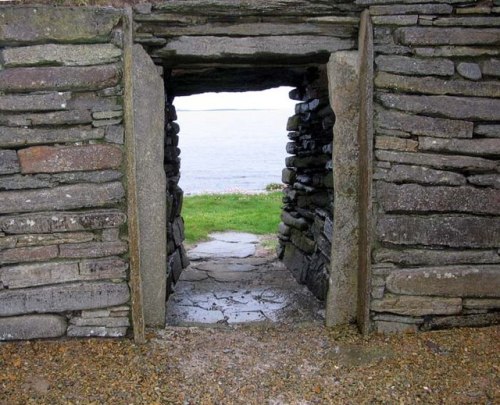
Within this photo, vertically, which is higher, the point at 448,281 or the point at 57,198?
the point at 57,198

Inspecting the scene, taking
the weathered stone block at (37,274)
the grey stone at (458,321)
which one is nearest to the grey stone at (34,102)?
the weathered stone block at (37,274)

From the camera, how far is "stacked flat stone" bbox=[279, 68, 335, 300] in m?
5.35

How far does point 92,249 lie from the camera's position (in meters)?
3.99

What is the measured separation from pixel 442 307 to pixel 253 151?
34.5 meters

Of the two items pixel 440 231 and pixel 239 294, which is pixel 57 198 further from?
pixel 440 231

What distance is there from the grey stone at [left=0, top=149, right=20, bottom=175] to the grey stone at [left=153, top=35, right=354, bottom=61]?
4.26ft

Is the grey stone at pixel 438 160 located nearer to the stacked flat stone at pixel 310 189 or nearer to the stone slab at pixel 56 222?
the stacked flat stone at pixel 310 189

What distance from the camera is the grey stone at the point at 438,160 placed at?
4.02m

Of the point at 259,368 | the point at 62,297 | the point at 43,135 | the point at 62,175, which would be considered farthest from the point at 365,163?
the point at 62,297

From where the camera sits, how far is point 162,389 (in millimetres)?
3459

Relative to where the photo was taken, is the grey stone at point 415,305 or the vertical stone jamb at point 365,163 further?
the grey stone at point 415,305

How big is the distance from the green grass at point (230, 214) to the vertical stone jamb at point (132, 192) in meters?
4.00

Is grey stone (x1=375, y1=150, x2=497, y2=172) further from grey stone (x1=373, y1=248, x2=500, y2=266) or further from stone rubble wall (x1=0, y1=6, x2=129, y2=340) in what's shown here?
stone rubble wall (x1=0, y1=6, x2=129, y2=340)

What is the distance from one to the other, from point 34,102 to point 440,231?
313cm
